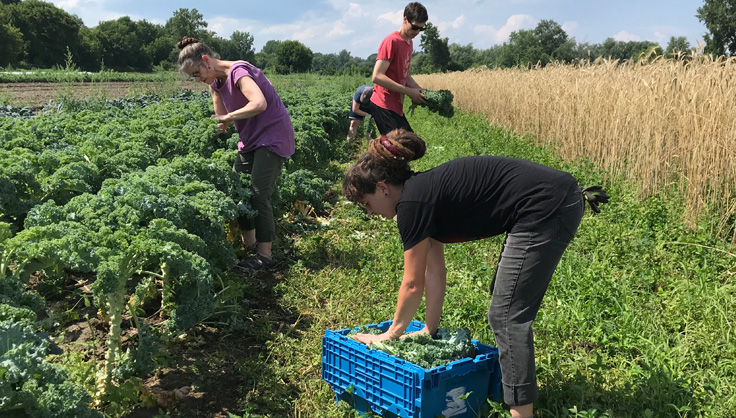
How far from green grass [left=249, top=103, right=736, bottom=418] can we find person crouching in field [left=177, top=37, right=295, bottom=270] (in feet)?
1.87

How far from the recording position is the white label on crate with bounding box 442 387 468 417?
112 inches

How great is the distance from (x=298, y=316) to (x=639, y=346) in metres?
2.57

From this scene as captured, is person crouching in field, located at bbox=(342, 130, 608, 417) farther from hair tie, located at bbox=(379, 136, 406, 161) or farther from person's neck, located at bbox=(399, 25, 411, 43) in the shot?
person's neck, located at bbox=(399, 25, 411, 43)

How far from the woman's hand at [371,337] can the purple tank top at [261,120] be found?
2705 millimetres

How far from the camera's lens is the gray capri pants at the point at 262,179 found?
214 inches

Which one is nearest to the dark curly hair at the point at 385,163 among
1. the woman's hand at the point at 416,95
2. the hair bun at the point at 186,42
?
the hair bun at the point at 186,42

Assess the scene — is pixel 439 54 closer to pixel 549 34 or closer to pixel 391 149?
pixel 549 34

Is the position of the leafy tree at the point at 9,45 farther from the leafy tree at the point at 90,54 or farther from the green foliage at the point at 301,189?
the green foliage at the point at 301,189

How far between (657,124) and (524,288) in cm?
554

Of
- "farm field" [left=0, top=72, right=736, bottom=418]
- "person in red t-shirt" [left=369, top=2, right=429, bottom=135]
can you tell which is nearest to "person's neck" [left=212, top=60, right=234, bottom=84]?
"farm field" [left=0, top=72, right=736, bottom=418]

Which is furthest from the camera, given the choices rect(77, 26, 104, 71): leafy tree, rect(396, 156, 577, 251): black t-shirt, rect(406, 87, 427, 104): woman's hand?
rect(77, 26, 104, 71): leafy tree

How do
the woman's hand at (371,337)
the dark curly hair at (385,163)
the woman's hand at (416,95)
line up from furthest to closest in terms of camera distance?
the woman's hand at (416,95)
the woman's hand at (371,337)
the dark curly hair at (385,163)

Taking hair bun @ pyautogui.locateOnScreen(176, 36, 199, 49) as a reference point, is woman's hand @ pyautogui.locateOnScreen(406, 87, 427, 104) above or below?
below

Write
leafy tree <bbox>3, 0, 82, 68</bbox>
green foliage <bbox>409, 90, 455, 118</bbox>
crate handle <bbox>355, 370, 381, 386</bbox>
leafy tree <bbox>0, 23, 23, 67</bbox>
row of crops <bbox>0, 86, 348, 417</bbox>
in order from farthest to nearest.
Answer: leafy tree <bbox>3, 0, 82, 68</bbox> → leafy tree <bbox>0, 23, 23, 67</bbox> → green foliage <bbox>409, 90, 455, 118</bbox> → crate handle <bbox>355, 370, 381, 386</bbox> → row of crops <bbox>0, 86, 348, 417</bbox>
